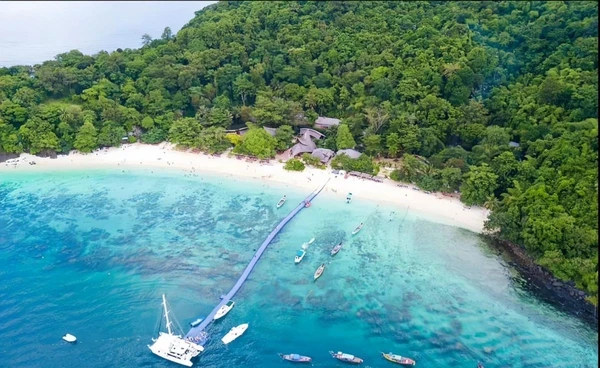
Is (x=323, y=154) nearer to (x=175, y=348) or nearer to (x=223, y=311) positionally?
(x=223, y=311)

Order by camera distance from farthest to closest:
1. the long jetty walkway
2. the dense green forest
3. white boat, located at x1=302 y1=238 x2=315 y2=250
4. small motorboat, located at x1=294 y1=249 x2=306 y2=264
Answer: the dense green forest < white boat, located at x1=302 y1=238 x2=315 y2=250 < small motorboat, located at x1=294 y1=249 x2=306 y2=264 < the long jetty walkway

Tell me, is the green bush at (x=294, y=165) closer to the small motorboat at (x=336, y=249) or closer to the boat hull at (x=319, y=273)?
the small motorboat at (x=336, y=249)

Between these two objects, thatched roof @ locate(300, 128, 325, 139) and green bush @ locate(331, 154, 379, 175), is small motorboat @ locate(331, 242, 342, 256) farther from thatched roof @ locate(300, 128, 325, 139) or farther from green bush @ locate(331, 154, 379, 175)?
thatched roof @ locate(300, 128, 325, 139)

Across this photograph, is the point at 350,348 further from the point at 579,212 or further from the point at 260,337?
the point at 579,212

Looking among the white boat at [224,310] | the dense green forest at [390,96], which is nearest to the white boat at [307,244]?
the white boat at [224,310]

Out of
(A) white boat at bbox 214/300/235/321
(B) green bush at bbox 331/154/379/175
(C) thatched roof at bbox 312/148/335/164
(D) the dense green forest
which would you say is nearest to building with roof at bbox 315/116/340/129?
(D) the dense green forest

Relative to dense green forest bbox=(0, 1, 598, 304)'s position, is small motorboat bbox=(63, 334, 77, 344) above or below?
below
